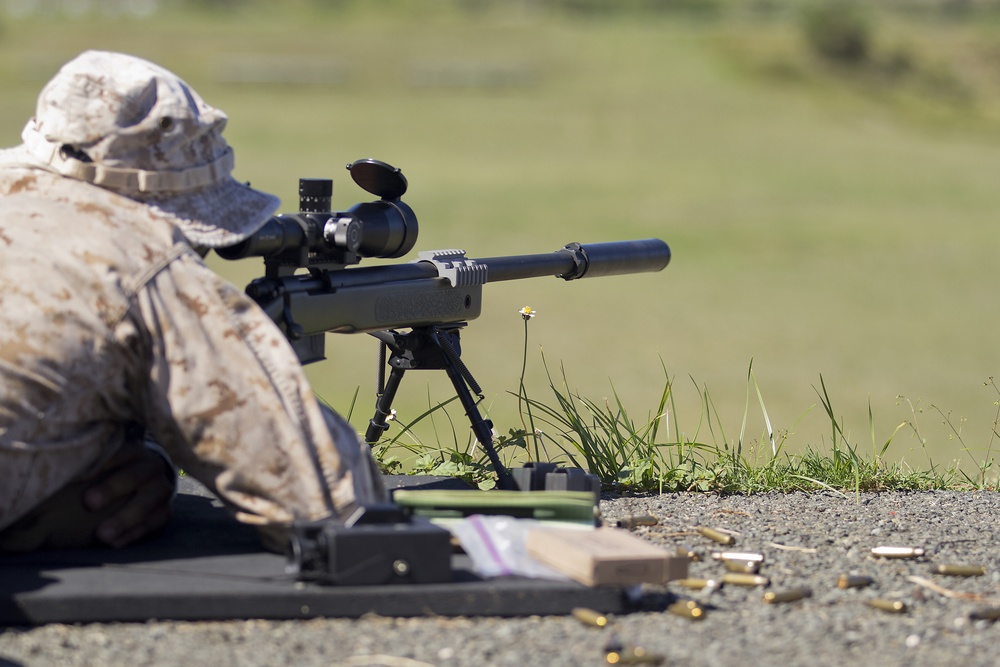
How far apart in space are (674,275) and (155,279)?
2517 centimetres

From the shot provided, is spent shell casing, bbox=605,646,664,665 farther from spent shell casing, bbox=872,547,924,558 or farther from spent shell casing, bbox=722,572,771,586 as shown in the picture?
spent shell casing, bbox=872,547,924,558

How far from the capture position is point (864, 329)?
2169 centimetres

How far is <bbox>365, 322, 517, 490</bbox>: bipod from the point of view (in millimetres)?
4820

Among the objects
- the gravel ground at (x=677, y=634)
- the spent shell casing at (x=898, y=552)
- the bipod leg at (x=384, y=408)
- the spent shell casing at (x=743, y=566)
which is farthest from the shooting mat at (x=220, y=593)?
the bipod leg at (x=384, y=408)

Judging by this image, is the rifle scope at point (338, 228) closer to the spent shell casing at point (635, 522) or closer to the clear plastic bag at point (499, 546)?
the clear plastic bag at point (499, 546)

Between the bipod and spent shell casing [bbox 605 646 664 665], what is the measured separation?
5.27ft

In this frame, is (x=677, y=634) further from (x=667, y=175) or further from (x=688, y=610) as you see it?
(x=667, y=175)

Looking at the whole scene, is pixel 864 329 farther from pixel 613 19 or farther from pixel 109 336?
pixel 613 19

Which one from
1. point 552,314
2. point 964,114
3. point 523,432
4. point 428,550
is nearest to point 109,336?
point 428,550

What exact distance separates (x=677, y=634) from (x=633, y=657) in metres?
0.30

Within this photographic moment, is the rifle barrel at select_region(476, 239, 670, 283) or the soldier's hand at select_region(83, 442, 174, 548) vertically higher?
the rifle barrel at select_region(476, 239, 670, 283)

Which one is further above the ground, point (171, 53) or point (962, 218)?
point (171, 53)

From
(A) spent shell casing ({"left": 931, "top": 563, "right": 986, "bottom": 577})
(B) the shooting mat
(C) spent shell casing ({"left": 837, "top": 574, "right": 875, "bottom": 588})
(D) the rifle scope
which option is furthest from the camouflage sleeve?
(A) spent shell casing ({"left": 931, "top": 563, "right": 986, "bottom": 577})

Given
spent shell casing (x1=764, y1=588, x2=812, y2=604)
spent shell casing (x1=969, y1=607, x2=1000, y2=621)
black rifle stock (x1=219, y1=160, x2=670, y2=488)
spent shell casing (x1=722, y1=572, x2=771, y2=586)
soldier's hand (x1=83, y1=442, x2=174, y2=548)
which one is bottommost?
spent shell casing (x1=969, y1=607, x2=1000, y2=621)
